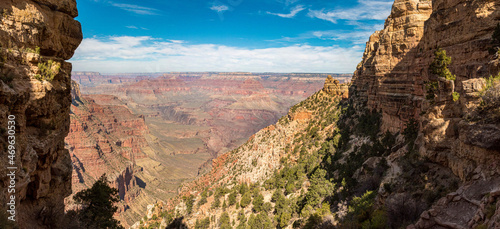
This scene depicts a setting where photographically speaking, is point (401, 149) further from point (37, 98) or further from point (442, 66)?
point (37, 98)

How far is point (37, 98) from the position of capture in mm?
12797

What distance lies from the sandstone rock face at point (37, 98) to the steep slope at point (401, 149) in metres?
17.7

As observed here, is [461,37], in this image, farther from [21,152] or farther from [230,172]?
[230,172]

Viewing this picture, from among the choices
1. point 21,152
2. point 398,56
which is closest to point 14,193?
point 21,152

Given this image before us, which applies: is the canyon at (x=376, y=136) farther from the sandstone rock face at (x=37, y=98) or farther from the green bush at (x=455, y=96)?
the green bush at (x=455, y=96)

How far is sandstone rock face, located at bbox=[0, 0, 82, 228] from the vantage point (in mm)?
10883

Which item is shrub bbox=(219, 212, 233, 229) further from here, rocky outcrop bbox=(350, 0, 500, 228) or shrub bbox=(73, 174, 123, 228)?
rocky outcrop bbox=(350, 0, 500, 228)

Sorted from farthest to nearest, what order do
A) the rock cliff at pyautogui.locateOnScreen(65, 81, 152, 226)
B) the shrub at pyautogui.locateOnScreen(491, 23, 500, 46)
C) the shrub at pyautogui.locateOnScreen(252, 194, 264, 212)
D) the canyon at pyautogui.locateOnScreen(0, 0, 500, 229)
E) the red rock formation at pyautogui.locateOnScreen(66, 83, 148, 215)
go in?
1. the red rock formation at pyautogui.locateOnScreen(66, 83, 148, 215)
2. the rock cliff at pyautogui.locateOnScreen(65, 81, 152, 226)
3. the shrub at pyautogui.locateOnScreen(252, 194, 264, 212)
4. the shrub at pyautogui.locateOnScreen(491, 23, 500, 46)
5. the canyon at pyautogui.locateOnScreen(0, 0, 500, 229)

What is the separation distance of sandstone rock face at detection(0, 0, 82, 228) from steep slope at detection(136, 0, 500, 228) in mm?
17684

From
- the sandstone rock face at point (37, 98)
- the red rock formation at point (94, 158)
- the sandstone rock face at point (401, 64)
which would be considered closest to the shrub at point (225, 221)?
the sandstone rock face at point (37, 98)

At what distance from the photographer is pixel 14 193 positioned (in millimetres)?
10453

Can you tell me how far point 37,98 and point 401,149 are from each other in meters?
25.4

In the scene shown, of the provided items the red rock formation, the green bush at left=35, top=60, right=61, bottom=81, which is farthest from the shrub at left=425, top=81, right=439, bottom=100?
the red rock formation

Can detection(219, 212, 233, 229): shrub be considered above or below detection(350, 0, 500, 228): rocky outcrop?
below
